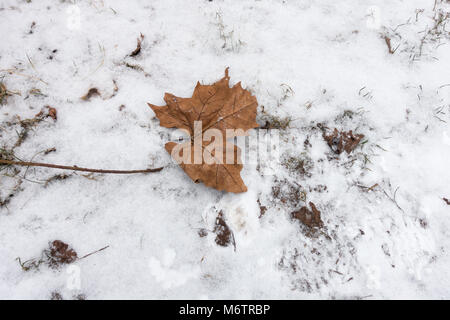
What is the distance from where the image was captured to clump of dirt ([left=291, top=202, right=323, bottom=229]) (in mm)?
1578

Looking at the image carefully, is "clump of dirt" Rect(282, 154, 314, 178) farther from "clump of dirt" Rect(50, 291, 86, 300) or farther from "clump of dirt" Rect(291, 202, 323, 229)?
"clump of dirt" Rect(50, 291, 86, 300)

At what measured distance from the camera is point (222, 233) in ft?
5.04

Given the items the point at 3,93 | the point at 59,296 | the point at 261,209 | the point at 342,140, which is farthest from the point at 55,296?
the point at 342,140

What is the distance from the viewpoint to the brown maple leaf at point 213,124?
1.50 m

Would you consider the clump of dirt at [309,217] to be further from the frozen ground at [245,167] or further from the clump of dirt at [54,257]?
the clump of dirt at [54,257]

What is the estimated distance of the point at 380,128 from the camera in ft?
5.85

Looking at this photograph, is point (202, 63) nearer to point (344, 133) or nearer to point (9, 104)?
point (344, 133)

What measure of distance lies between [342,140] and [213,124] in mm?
858

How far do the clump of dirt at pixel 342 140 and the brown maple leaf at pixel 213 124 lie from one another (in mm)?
543

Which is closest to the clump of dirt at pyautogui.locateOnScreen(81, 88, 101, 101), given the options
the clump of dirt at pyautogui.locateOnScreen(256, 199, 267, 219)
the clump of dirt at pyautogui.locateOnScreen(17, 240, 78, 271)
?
the clump of dirt at pyautogui.locateOnScreen(17, 240, 78, 271)

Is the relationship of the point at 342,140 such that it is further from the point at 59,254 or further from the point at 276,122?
the point at 59,254

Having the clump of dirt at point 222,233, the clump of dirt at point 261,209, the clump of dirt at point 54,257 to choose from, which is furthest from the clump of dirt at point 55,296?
the clump of dirt at point 261,209
